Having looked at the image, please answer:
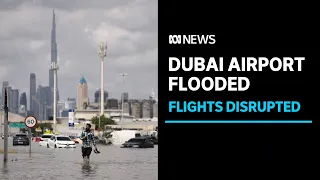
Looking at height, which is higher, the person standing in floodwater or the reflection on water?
the person standing in floodwater

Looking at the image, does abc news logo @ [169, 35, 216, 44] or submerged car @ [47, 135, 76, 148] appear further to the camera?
submerged car @ [47, 135, 76, 148]

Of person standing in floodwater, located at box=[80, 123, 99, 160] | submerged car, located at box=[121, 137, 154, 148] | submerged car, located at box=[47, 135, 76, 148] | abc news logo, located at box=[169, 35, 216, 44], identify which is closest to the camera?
abc news logo, located at box=[169, 35, 216, 44]

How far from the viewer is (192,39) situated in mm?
13438

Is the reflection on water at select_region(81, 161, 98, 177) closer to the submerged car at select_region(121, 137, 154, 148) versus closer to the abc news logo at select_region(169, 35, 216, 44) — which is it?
the abc news logo at select_region(169, 35, 216, 44)

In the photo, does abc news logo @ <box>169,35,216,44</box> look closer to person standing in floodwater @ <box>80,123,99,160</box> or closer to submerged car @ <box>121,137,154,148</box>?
person standing in floodwater @ <box>80,123,99,160</box>

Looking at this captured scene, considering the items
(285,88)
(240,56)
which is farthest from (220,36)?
(285,88)

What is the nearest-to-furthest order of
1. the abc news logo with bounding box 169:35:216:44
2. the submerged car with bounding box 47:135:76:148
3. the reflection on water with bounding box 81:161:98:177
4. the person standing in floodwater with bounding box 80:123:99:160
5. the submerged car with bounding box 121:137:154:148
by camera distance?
1. the abc news logo with bounding box 169:35:216:44
2. the reflection on water with bounding box 81:161:98:177
3. the person standing in floodwater with bounding box 80:123:99:160
4. the submerged car with bounding box 47:135:76:148
5. the submerged car with bounding box 121:137:154:148

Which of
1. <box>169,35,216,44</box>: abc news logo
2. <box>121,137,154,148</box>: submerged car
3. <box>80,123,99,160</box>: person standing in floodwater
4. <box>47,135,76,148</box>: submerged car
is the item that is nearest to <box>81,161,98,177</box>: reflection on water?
<box>80,123,99,160</box>: person standing in floodwater

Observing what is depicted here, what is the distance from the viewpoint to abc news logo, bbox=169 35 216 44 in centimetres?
1338

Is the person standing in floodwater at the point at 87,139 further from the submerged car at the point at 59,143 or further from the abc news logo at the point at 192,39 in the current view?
the submerged car at the point at 59,143

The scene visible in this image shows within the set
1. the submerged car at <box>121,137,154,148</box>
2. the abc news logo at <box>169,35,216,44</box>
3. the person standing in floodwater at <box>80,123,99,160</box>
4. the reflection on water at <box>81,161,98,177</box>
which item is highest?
the abc news logo at <box>169,35,216,44</box>

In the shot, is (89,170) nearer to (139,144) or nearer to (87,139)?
(87,139)

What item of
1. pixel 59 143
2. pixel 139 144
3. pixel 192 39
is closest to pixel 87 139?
pixel 192 39

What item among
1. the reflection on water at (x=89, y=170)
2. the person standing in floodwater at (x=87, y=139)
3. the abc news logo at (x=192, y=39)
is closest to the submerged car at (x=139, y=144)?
the person standing in floodwater at (x=87, y=139)
